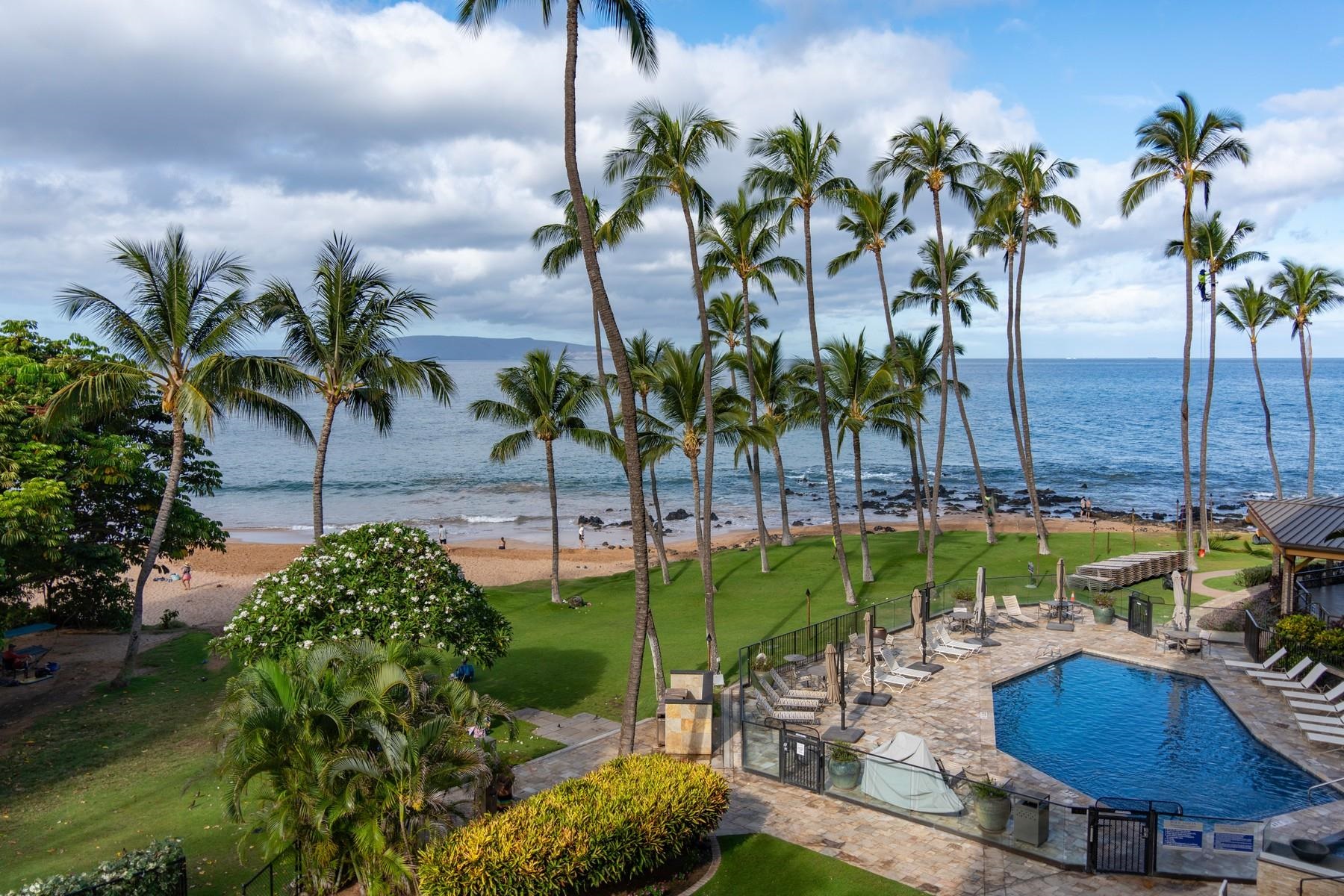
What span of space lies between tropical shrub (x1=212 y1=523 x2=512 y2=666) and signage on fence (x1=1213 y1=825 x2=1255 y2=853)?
482 inches

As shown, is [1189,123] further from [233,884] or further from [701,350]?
[233,884]

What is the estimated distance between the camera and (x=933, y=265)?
3906cm

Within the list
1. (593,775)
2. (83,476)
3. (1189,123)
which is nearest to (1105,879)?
(593,775)

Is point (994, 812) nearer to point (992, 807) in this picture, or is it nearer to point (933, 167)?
point (992, 807)

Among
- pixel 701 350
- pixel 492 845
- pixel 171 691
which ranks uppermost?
pixel 701 350

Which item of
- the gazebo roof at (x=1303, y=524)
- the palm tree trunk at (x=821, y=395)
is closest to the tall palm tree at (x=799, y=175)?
the palm tree trunk at (x=821, y=395)

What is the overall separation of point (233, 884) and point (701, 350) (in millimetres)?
17760

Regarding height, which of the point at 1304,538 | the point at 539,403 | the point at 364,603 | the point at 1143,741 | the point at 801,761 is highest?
the point at 539,403

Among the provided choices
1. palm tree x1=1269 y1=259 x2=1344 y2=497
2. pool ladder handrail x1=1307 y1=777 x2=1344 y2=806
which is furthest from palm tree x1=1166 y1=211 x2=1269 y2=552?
pool ladder handrail x1=1307 y1=777 x2=1344 y2=806

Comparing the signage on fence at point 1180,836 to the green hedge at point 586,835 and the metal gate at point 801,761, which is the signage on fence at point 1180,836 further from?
the green hedge at point 586,835

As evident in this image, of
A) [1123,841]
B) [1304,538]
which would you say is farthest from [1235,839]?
[1304,538]

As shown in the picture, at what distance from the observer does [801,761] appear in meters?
14.9

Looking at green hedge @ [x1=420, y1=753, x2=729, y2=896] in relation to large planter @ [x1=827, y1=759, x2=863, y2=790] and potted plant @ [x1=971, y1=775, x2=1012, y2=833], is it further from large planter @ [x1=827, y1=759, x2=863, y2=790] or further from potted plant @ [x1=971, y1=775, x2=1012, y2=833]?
potted plant @ [x1=971, y1=775, x2=1012, y2=833]

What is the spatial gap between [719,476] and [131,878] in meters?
82.0
